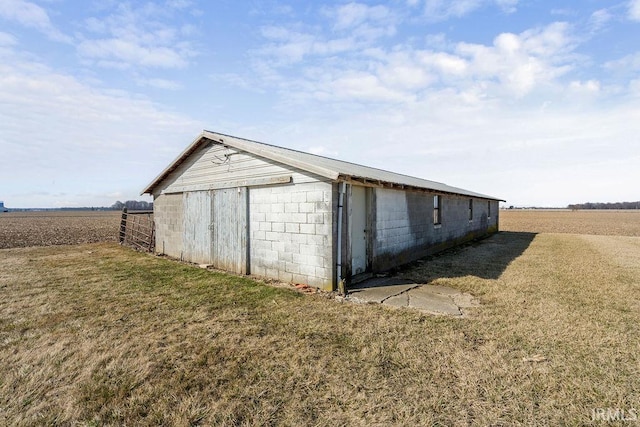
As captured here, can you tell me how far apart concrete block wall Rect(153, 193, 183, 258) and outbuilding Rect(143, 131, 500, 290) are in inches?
1.7

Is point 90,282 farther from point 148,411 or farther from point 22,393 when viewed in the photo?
point 148,411

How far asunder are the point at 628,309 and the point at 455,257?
648cm

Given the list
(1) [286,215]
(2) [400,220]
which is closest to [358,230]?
(1) [286,215]

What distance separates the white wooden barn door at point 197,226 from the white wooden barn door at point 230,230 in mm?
419

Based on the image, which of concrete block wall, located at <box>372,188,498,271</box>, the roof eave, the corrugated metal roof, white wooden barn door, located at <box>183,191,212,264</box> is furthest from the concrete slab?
the roof eave

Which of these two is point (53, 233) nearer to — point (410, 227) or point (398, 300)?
point (410, 227)

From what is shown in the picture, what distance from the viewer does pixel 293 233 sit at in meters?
8.28

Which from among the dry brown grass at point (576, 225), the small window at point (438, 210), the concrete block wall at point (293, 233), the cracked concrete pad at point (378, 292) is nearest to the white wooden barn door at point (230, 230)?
the concrete block wall at point (293, 233)

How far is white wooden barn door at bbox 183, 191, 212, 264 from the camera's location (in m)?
11.1

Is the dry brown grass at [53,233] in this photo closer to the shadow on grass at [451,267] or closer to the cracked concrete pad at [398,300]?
the shadow on grass at [451,267]

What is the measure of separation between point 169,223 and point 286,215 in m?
7.53

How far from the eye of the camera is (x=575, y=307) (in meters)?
6.14

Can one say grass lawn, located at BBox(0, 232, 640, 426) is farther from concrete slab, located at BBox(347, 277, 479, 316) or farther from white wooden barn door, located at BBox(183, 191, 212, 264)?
white wooden barn door, located at BBox(183, 191, 212, 264)

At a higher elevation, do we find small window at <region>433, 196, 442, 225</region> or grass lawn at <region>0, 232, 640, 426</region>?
small window at <region>433, 196, 442, 225</region>
